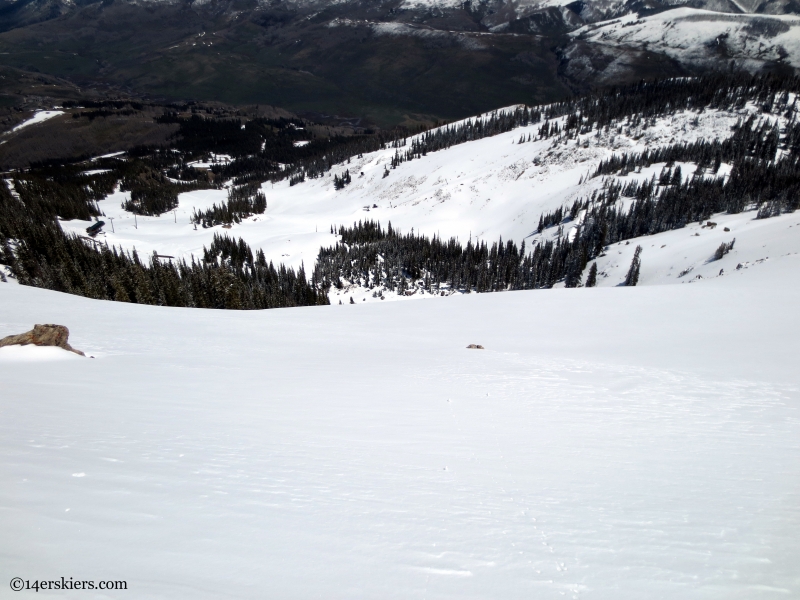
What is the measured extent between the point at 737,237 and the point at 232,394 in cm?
7840

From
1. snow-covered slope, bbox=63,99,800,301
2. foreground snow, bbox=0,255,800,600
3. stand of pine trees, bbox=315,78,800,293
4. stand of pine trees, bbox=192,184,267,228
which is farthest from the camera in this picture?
stand of pine trees, bbox=192,184,267,228

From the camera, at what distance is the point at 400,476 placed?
18.5 ft

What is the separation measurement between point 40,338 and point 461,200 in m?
131

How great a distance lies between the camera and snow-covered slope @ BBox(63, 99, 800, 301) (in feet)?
365

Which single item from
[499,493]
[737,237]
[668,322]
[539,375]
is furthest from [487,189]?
[499,493]

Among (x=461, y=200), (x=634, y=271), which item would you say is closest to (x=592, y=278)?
(x=634, y=271)

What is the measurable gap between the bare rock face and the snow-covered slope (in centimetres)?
7888

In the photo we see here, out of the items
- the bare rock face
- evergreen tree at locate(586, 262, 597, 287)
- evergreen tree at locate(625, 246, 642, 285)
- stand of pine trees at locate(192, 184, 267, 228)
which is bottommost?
evergreen tree at locate(586, 262, 597, 287)

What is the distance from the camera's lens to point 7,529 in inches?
132

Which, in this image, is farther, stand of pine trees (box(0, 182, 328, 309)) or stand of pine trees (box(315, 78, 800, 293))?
stand of pine trees (box(315, 78, 800, 293))

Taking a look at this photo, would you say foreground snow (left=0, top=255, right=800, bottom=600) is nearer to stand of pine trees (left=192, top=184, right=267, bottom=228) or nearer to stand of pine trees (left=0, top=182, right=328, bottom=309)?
stand of pine trees (left=0, top=182, right=328, bottom=309)

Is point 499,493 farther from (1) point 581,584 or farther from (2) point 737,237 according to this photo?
(2) point 737,237

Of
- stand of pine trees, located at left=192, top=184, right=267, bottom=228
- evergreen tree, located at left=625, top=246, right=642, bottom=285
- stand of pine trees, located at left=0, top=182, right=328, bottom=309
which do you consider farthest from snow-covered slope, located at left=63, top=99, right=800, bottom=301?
stand of pine trees, located at left=0, top=182, right=328, bottom=309

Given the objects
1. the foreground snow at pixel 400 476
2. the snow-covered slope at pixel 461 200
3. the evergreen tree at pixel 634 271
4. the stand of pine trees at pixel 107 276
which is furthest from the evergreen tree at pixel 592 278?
the foreground snow at pixel 400 476
